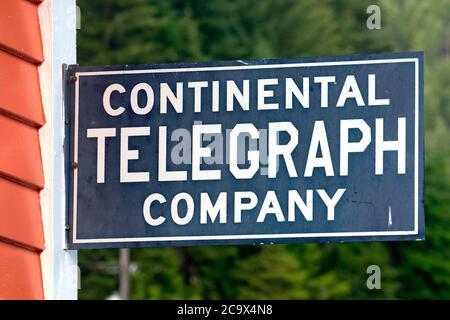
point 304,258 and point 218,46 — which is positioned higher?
point 218,46

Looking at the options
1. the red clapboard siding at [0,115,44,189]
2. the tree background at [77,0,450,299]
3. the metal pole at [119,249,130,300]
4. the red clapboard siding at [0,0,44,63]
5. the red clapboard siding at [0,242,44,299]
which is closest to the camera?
the red clapboard siding at [0,242,44,299]

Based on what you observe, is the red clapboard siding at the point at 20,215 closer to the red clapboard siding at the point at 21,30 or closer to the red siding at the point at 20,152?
the red siding at the point at 20,152

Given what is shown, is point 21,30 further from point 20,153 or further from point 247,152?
point 247,152

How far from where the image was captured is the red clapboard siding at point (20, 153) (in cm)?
592

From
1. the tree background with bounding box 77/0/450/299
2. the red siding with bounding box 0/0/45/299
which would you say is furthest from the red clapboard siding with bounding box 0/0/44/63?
the tree background with bounding box 77/0/450/299

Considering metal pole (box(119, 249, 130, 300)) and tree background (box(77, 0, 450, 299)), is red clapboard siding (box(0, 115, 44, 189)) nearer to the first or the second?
tree background (box(77, 0, 450, 299))

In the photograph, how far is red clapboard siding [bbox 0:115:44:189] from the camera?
5.92m

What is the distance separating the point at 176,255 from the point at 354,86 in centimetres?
7522

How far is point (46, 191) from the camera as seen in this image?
601cm

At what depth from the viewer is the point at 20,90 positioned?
19.8 ft

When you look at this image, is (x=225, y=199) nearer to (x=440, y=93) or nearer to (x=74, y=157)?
(x=74, y=157)

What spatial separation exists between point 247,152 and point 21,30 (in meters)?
0.83

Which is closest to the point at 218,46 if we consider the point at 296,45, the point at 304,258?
the point at 296,45

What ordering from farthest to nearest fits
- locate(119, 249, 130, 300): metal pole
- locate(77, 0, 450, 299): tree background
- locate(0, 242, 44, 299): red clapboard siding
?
1. locate(77, 0, 450, 299): tree background
2. locate(119, 249, 130, 300): metal pole
3. locate(0, 242, 44, 299): red clapboard siding
